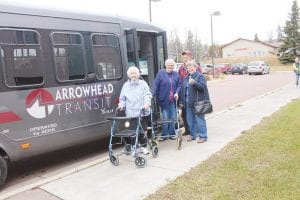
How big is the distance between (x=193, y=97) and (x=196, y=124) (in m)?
0.76

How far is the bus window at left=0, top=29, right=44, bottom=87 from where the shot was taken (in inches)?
235

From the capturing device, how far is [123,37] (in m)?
8.23

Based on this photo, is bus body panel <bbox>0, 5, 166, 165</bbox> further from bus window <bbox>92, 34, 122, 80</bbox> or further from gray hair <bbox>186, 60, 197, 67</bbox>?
gray hair <bbox>186, 60, 197, 67</bbox>

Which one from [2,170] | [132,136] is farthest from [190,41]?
[2,170]

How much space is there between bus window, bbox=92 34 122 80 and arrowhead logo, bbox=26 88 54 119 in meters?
1.30

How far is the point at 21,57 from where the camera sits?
6.20 m

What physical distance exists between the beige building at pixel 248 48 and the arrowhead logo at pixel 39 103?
95994 millimetres

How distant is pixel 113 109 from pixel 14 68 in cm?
230

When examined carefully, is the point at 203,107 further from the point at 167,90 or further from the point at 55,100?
the point at 55,100

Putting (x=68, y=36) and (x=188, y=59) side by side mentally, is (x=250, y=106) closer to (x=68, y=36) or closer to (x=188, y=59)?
(x=188, y=59)

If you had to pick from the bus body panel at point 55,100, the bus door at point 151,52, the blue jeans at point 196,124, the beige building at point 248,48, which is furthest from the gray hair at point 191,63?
the beige building at point 248,48

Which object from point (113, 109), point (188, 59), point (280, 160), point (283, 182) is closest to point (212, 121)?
point (188, 59)

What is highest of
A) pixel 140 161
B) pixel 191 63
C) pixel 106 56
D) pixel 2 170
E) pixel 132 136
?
pixel 106 56

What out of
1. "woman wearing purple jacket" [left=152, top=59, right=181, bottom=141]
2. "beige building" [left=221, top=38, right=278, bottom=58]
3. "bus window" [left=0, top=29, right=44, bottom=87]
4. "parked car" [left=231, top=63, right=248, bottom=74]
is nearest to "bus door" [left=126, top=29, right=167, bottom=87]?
"woman wearing purple jacket" [left=152, top=59, right=181, bottom=141]
